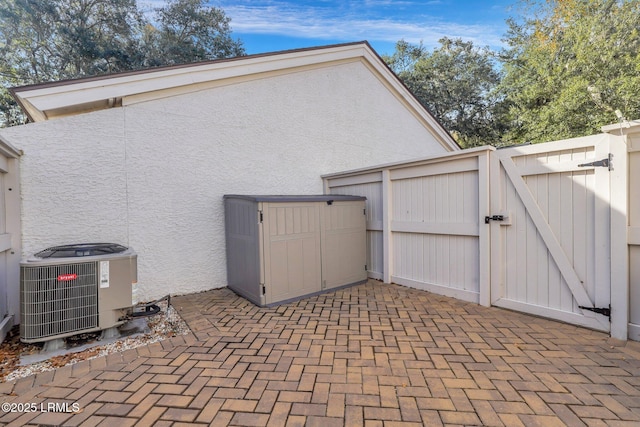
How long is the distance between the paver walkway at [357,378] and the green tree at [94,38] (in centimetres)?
1274

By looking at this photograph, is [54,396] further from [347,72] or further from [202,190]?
[347,72]

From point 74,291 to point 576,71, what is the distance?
16061mm

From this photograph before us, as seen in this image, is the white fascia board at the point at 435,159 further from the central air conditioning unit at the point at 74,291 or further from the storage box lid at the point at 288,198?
the central air conditioning unit at the point at 74,291

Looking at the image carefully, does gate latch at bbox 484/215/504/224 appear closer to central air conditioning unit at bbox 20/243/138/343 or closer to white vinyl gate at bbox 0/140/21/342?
central air conditioning unit at bbox 20/243/138/343

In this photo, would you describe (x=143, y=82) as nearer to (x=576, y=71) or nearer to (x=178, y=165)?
(x=178, y=165)

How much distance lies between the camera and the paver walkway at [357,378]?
1861 mm

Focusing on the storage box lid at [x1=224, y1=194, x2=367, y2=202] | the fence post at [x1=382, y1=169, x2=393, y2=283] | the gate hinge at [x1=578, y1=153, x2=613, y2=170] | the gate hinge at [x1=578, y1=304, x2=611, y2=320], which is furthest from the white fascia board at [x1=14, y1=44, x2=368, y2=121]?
the gate hinge at [x1=578, y1=304, x2=611, y2=320]

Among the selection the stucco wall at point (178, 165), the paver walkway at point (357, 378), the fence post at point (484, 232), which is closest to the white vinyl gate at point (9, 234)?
the stucco wall at point (178, 165)

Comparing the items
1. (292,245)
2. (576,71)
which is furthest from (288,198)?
(576,71)

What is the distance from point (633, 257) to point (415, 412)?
8.61ft

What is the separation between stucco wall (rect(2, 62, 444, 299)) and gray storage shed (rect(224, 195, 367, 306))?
55 centimetres

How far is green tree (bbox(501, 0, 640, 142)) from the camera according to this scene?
10.5 meters

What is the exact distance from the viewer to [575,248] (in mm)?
3084

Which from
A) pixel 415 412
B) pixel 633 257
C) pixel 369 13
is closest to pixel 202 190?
pixel 415 412
